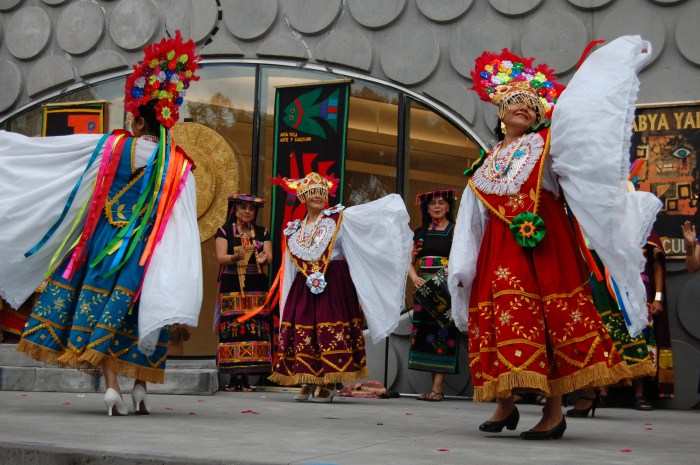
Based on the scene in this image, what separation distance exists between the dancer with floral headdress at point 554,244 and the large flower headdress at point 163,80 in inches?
83.5

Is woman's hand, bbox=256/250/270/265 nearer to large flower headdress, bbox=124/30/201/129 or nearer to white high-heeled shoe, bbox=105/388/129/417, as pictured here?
large flower headdress, bbox=124/30/201/129

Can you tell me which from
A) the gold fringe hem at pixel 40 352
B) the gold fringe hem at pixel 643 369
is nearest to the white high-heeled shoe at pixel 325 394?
the gold fringe hem at pixel 643 369

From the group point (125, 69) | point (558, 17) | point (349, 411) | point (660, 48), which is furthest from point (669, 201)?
point (125, 69)

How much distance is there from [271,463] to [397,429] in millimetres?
2015

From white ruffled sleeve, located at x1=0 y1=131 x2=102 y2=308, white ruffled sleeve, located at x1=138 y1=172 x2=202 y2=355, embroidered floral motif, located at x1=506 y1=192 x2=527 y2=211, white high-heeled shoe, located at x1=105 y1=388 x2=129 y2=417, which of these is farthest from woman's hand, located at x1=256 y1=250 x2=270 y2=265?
embroidered floral motif, located at x1=506 y1=192 x2=527 y2=211

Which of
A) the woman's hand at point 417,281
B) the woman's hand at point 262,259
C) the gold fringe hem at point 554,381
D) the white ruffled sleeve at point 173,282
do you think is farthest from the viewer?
the woman's hand at point 262,259

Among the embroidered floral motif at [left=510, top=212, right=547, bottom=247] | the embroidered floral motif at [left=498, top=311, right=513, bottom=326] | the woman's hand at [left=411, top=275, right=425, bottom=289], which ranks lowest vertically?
the embroidered floral motif at [left=498, top=311, right=513, bottom=326]

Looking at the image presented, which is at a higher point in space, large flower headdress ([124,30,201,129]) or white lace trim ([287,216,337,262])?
large flower headdress ([124,30,201,129])

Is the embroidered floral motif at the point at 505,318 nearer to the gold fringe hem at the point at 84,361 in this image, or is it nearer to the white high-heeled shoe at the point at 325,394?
the gold fringe hem at the point at 84,361

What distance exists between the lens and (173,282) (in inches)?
237

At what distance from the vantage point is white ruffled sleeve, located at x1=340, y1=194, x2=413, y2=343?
8508mm

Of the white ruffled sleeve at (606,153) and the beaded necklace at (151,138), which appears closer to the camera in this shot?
the white ruffled sleeve at (606,153)

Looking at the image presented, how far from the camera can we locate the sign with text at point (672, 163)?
8.80m

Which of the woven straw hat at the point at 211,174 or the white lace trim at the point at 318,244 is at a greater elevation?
the woven straw hat at the point at 211,174
